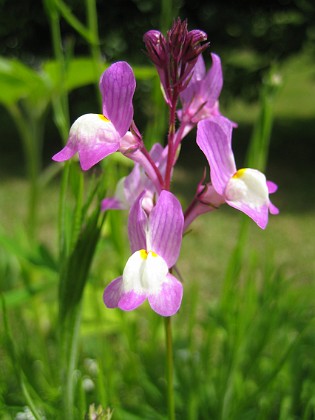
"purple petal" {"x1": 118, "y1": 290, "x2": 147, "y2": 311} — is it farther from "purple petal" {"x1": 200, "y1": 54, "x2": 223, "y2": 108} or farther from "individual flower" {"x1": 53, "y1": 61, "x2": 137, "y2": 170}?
"purple petal" {"x1": 200, "y1": 54, "x2": 223, "y2": 108}

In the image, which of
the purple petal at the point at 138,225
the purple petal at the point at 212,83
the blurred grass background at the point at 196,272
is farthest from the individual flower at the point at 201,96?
the blurred grass background at the point at 196,272

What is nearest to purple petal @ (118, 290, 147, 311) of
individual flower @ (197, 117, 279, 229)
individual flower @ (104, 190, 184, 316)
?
individual flower @ (104, 190, 184, 316)

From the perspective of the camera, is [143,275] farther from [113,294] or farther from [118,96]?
[118,96]

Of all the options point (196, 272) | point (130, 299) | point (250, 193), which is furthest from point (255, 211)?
point (196, 272)

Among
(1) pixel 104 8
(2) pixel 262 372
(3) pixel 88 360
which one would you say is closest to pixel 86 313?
(3) pixel 88 360

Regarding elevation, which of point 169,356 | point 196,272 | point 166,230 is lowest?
point 196,272

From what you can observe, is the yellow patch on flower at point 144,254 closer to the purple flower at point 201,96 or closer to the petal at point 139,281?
the petal at point 139,281

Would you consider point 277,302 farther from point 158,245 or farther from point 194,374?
point 158,245

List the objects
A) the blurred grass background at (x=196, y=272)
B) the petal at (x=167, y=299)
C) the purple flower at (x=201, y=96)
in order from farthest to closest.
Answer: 1. the blurred grass background at (x=196, y=272)
2. the purple flower at (x=201, y=96)
3. the petal at (x=167, y=299)
